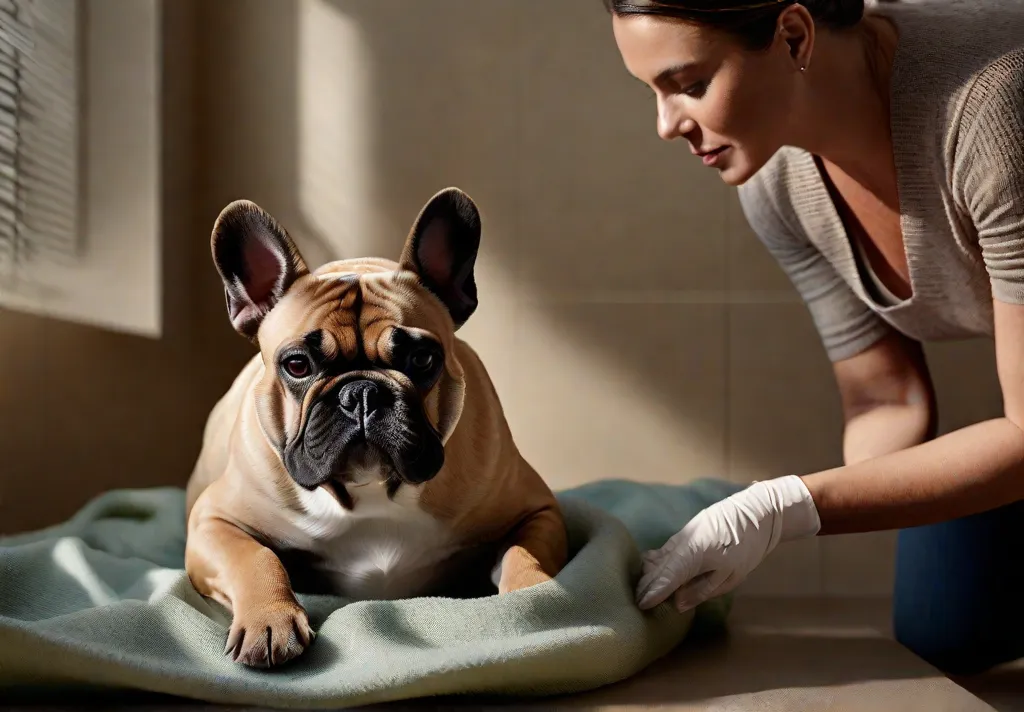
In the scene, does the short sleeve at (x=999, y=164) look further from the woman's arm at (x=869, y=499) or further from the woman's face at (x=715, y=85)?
the woman's face at (x=715, y=85)

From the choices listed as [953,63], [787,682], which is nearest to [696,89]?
[953,63]

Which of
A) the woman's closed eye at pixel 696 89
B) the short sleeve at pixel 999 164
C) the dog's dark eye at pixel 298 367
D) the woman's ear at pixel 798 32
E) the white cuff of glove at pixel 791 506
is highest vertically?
the woman's ear at pixel 798 32

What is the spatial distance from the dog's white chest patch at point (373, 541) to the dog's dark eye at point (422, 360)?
0.42 feet

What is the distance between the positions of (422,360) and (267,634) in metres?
0.30

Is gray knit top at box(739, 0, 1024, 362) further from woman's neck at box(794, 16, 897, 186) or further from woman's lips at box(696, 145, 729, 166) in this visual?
woman's lips at box(696, 145, 729, 166)

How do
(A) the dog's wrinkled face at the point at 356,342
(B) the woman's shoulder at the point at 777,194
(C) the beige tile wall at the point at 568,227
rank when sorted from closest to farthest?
1. (A) the dog's wrinkled face at the point at 356,342
2. (B) the woman's shoulder at the point at 777,194
3. (C) the beige tile wall at the point at 568,227

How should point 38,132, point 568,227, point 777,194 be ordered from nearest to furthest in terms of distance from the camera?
point 777,194
point 38,132
point 568,227

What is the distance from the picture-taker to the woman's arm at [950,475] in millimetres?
1080

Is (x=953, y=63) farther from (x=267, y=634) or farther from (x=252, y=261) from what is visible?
(x=267, y=634)

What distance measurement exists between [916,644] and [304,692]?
3.44ft

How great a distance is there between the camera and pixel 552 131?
201 centimetres

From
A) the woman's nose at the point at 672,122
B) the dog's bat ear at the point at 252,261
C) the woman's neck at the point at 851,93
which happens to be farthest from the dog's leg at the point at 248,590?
the woman's neck at the point at 851,93

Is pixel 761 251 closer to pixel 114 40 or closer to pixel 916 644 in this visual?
pixel 916 644

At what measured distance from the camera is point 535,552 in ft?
3.58
